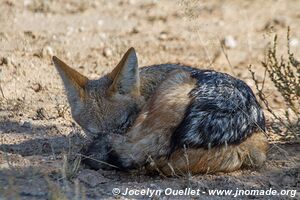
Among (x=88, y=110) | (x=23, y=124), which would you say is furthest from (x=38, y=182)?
(x=23, y=124)

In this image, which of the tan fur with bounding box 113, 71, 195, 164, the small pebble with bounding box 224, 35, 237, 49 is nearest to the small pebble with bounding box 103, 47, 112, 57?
the small pebble with bounding box 224, 35, 237, 49

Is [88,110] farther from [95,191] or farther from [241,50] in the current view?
[241,50]

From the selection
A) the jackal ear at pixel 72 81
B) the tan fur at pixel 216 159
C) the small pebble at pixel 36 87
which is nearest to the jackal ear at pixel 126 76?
the jackal ear at pixel 72 81

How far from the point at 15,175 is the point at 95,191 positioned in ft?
2.30

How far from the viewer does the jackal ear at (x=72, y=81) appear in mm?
7020

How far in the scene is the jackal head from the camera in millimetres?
6914

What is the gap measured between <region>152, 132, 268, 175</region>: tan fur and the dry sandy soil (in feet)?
0.32

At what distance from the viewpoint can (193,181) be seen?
6.58m

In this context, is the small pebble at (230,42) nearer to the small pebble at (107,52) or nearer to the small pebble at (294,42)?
the small pebble at (294,42)

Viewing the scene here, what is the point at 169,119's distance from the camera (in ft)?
21.4

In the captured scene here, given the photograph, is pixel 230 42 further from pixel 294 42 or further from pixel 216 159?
pixel 216 159

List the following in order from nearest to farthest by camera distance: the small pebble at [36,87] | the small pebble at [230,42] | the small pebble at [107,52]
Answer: the small pebble at [36,87]
the small pebble at [107,52]
the small pebble at [230,42]

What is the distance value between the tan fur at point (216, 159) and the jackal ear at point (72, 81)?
112 centimetres

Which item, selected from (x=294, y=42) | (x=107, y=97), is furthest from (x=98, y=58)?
(x=107, y=97)
